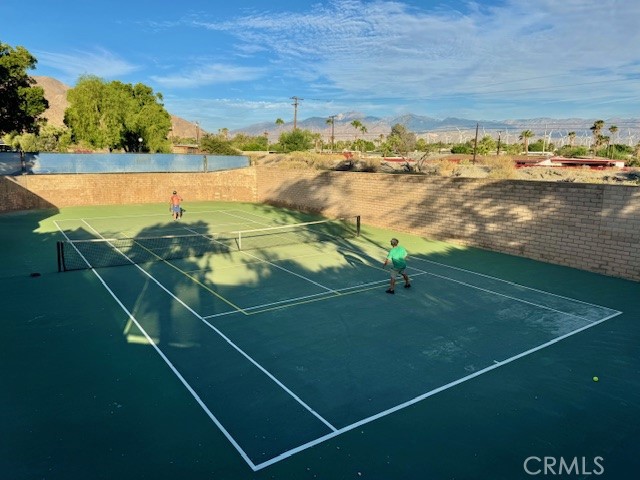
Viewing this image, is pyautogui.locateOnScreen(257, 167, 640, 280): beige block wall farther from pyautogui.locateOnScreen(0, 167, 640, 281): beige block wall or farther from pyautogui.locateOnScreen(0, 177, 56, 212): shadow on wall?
pyautogui.locateOnScreen(0, 177, 56, 212): shadow on wall

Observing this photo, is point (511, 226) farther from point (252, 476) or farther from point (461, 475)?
point (252, 476)

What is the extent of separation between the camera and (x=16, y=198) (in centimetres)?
2678

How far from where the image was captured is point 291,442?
590 cm

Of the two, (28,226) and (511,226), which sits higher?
(511,226)

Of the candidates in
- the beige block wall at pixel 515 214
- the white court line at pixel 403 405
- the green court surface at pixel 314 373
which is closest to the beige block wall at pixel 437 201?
the beige block wall at pixel 515 214

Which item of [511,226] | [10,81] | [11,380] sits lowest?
[11,380]

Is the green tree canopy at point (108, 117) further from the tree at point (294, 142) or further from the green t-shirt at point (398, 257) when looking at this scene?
the green t-shirt at point (398, 257)

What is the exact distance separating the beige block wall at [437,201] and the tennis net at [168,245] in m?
3.27

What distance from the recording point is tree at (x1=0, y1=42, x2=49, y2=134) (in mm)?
33000

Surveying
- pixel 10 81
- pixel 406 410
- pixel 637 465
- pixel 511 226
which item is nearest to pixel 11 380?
pixel 406 410

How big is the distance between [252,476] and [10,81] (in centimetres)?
3930

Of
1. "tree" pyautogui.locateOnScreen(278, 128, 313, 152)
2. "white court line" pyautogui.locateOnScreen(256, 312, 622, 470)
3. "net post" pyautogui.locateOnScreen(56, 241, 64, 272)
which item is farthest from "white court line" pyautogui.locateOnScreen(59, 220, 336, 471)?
"tree" pyautogui.locateOnScreen(278, 128, 313, 152)

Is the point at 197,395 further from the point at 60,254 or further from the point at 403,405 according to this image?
the point at 60,254

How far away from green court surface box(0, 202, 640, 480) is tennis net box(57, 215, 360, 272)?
89 cm
